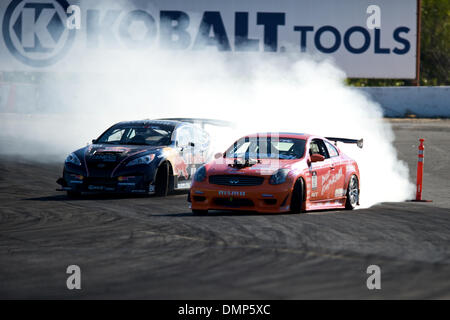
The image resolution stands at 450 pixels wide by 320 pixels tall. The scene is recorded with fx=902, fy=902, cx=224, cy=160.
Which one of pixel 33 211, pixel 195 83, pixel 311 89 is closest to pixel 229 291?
pixel 33 211

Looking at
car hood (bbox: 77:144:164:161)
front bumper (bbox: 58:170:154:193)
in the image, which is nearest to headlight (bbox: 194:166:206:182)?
front bumper (bbox: 58:170:154:193)

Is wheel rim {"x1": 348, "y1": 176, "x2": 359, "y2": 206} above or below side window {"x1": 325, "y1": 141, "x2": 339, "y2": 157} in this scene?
below

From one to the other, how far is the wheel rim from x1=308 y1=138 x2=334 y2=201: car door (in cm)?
73

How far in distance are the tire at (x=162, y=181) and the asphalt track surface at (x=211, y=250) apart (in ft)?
1.12

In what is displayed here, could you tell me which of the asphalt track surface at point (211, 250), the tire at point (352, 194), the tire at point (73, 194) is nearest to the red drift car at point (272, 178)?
the tire at point (352, 194)

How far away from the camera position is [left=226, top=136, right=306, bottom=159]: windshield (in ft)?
44.6

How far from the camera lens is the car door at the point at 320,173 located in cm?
1339

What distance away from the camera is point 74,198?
48.2 feet

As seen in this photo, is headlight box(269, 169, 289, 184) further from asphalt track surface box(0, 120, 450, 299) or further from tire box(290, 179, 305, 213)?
asphalt track surface box(0, 120, 450, 299)

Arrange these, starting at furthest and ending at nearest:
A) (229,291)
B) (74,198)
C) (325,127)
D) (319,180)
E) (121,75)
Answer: (121,75), (325,127), (74,198), (319,180), (229,291)

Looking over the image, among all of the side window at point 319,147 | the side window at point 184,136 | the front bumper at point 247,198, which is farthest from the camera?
the side window at point 184,136

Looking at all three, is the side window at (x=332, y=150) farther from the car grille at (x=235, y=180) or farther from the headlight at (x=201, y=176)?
the headlight at (x=201, y=176)

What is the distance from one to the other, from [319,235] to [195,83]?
19210 mm
